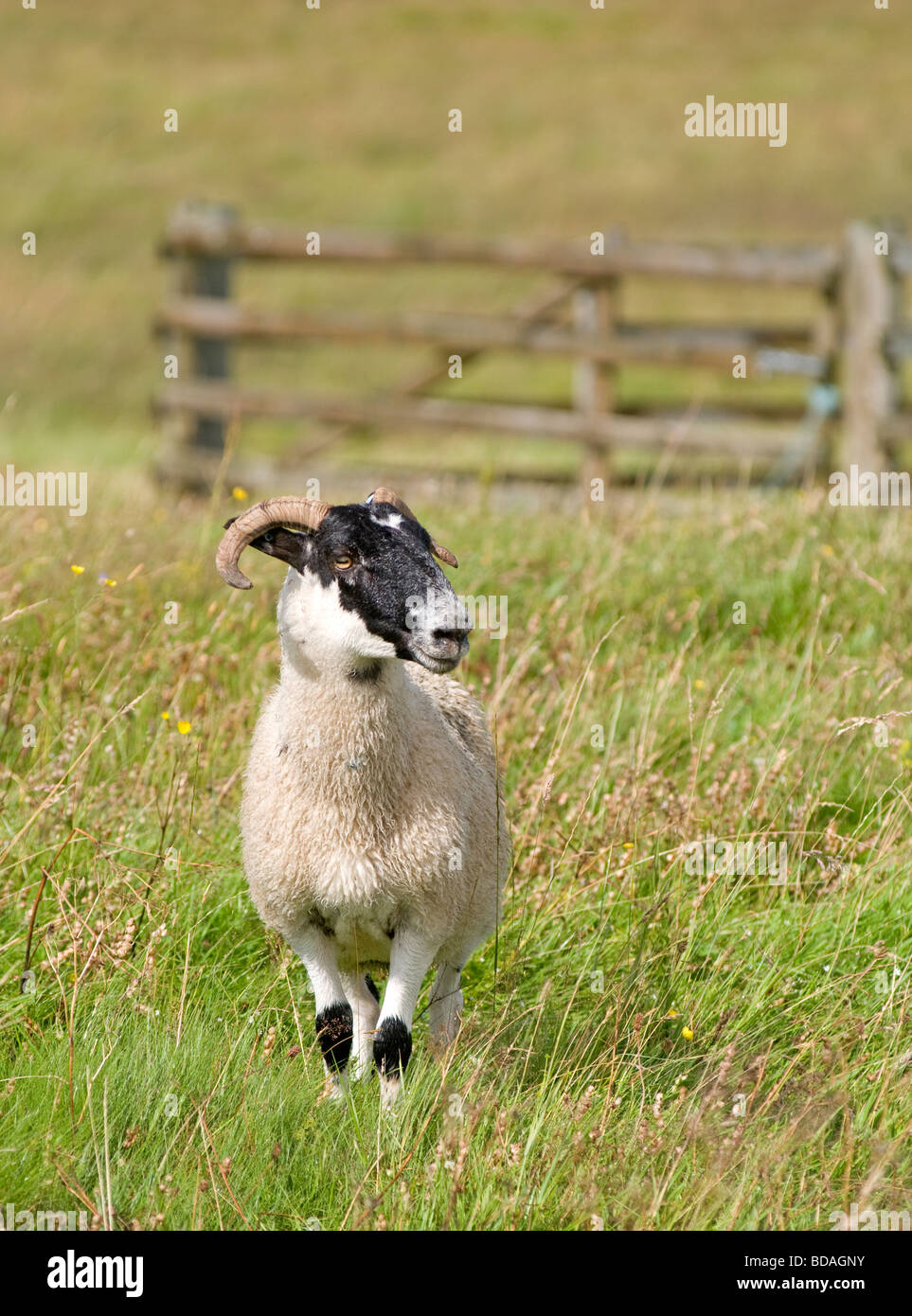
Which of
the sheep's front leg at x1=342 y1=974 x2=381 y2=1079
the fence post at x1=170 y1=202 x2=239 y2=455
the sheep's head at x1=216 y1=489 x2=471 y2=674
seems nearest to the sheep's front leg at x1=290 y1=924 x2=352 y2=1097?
the sheep's front leg at x1=342 y1=974 x2=381 y2=1079

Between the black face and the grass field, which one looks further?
the black face

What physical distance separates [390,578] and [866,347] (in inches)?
274

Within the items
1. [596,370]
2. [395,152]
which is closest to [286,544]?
[596,370]

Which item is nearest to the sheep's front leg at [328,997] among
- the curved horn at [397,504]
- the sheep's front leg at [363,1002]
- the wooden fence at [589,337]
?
the sheep's front leg at [363,1002]

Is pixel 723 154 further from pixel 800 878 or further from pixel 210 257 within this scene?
pixel 800 878

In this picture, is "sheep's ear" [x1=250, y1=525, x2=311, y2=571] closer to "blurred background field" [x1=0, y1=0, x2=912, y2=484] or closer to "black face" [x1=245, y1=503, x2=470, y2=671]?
"black face" [x1=245, y1=503, x2=470, y2=671]

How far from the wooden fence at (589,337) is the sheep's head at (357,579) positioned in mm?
5693

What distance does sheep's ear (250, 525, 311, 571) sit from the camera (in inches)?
139

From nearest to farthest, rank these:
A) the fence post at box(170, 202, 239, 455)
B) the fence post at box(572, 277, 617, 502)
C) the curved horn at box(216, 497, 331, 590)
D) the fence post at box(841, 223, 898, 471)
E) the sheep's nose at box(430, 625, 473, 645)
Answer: the sheep's nose at box(430, 625, 473, 645)
the curved horn at box(216, 497, 331, 590)
the fence post at box(841, 223, 898, 471)
the fence post at box(572, 277, 617, 502)
the fence post at box(170, 202, 239, 455)

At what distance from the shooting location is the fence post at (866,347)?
936 centimetres

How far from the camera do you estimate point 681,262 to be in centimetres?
1003

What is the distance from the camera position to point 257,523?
3.46 metres

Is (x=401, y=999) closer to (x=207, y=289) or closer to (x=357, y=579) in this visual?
(x=357, y=579)

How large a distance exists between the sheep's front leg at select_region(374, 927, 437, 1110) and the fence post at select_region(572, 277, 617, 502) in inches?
276
